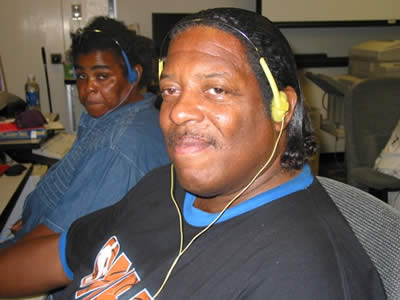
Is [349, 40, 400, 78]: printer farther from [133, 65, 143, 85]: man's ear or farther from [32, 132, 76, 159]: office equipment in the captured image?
[32, 132, 76, 159]: office equipment

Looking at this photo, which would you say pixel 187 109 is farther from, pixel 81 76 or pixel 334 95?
pixel 334 95

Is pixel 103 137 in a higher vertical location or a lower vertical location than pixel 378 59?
lower

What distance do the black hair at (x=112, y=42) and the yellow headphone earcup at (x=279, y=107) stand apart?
2.98ft

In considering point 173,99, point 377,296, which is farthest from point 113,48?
point 377,296

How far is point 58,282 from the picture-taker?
3.22 ft

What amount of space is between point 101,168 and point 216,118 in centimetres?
59

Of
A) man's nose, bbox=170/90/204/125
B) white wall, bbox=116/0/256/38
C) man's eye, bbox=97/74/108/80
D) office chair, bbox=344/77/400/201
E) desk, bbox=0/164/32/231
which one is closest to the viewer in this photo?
man's nose, bbox=170/90/204/125

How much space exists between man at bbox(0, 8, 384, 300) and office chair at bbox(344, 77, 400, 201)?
3.52 ft

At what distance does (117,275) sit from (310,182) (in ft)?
1.40

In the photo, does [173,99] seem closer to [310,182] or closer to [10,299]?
[310,182]

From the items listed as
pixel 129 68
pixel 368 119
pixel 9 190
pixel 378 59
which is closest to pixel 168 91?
pixel 129 68

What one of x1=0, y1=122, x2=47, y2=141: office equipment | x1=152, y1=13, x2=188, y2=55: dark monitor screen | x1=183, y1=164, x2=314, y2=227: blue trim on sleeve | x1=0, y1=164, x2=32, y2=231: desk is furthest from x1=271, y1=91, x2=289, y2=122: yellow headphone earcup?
x1=152, y1=13, x2=188, y2=55: dark monitor screen

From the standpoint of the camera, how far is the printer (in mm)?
2883

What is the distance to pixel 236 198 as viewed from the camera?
0.72m
